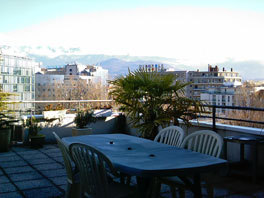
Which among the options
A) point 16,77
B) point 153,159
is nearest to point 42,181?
point 153,159

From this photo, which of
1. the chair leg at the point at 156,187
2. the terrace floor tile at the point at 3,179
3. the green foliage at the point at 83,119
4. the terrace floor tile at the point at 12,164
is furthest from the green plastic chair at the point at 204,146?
the green foliage at the point at 83,119

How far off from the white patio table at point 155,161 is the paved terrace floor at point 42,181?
36.0 inches

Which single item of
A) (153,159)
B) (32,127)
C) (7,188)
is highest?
(153,159)

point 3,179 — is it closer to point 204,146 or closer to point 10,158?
point 10,158

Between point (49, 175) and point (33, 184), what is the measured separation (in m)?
0.43

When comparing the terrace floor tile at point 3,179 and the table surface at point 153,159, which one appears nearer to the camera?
the table surface at point 153,159

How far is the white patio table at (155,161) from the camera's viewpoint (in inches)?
84.0

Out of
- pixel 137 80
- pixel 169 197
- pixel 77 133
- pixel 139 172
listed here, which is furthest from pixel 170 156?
pixel 77 133

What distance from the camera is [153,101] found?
495 cm

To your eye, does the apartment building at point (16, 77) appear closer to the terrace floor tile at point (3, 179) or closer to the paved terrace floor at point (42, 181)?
the paved terrace floor at point (42, 181)

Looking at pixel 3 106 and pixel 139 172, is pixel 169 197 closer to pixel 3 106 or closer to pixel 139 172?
pixel 139 172

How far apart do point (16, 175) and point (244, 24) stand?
105612 mm

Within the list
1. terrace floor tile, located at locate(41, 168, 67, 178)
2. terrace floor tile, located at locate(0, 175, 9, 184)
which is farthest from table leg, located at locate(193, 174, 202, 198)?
terrace floor tile, located at locate(0, 175, 9, 184)

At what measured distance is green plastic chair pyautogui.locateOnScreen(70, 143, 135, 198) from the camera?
2.23m
